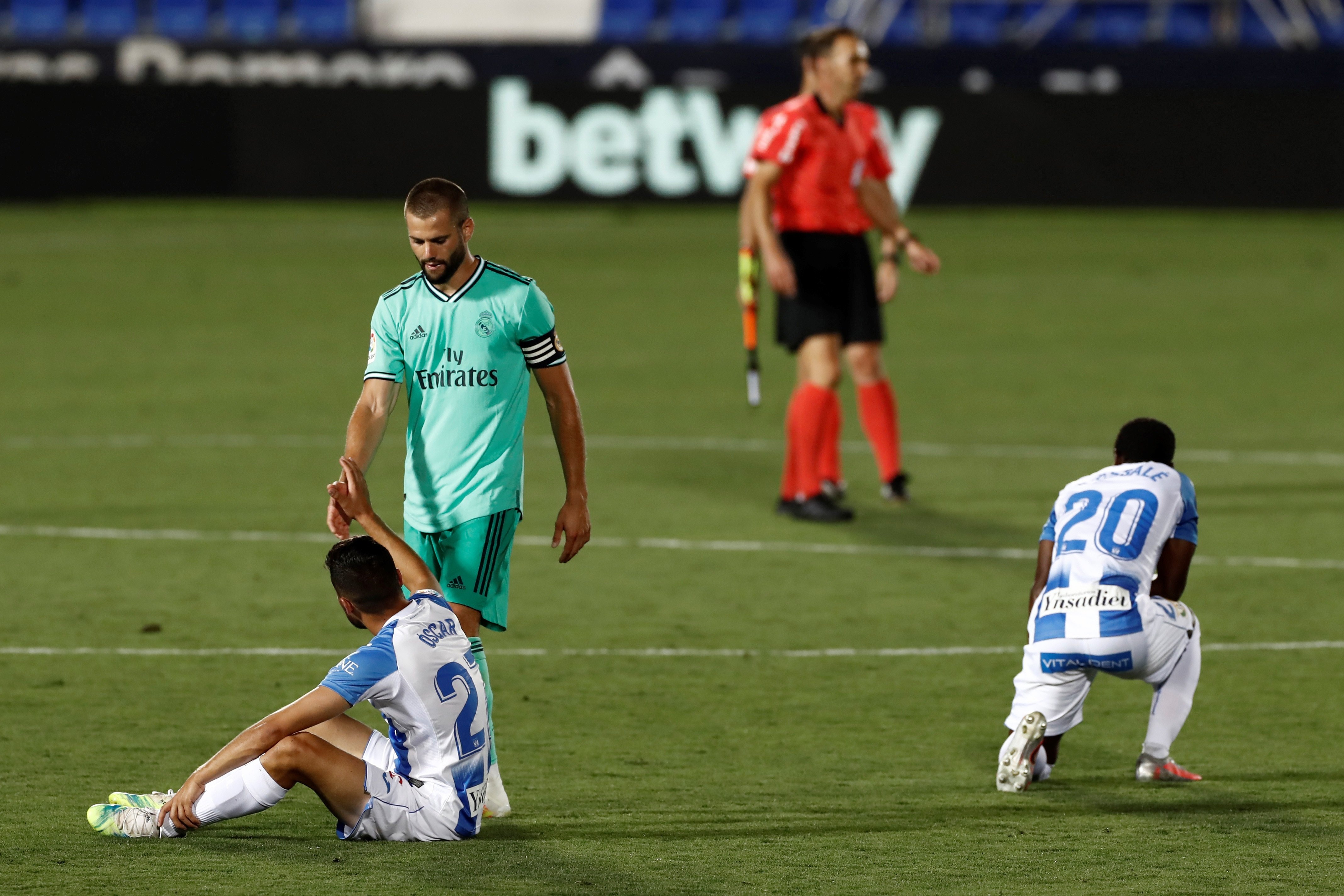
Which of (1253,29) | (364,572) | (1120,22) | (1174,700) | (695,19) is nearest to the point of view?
(364,572)

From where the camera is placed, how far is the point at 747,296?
1052 centimetres

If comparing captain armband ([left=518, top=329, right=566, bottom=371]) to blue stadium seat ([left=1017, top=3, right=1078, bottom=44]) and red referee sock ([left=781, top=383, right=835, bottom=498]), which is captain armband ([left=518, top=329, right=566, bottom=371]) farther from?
blue stadium seat ([left=1017, top=3, right=1078, bottom=44])

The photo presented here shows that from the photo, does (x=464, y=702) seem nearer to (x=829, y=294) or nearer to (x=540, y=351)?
(x=540, y=351)

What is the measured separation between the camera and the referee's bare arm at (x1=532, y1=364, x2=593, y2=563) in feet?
18.3

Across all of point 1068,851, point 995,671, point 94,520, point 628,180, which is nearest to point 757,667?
point 995,671

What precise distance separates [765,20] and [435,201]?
28.5 metres

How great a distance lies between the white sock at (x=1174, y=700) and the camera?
588 centimetres

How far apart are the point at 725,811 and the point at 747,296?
5.17 meters

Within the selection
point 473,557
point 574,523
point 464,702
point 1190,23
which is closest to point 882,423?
point 574,523

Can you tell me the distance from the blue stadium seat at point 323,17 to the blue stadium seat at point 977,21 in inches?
376

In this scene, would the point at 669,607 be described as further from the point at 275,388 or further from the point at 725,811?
the point at 275,388

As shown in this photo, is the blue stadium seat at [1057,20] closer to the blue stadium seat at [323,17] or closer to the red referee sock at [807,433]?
the blue stadium seat at [323,17]

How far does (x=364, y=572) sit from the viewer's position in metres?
5.08

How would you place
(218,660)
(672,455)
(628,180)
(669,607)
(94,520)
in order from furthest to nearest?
(628,180) < (672,455) < (94,520) < (669,607) < (218,660)
